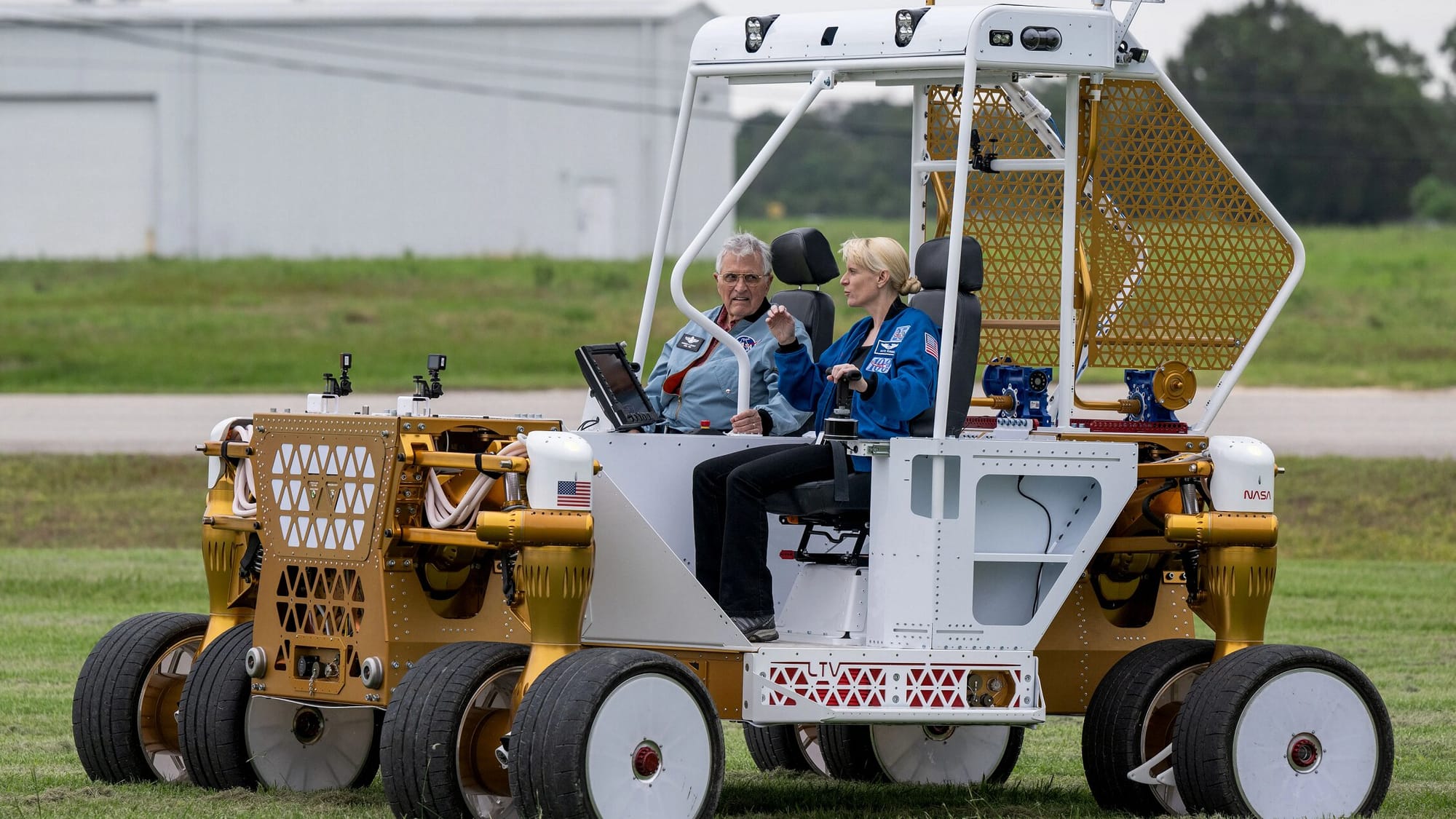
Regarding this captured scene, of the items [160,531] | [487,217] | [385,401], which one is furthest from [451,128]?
[160,531]

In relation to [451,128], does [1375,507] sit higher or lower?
lower

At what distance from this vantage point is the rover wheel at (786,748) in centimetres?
905

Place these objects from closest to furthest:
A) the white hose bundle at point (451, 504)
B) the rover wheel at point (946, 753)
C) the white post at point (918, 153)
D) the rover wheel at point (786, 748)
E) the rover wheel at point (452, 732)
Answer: the rover wheel at point (452, 732)
the white hose bundle at point (451, 504)
the white post at point (918, 153)
the rover wheel at point (946, 753)
the rover wheel at point (786, 748)

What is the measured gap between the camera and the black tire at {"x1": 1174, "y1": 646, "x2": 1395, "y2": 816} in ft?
24.2

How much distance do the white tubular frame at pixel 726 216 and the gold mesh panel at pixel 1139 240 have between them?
979mm

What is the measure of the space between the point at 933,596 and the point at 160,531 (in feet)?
35.7

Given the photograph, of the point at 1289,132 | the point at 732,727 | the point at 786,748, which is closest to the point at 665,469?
the point at 786,748

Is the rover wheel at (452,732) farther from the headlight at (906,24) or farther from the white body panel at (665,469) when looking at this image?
the headlight at (906,24)

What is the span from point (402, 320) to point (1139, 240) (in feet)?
78.4

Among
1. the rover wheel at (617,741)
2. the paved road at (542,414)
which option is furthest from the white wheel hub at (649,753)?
the paved road at (542,414)

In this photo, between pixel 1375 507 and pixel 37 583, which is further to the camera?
pixel 1375 507

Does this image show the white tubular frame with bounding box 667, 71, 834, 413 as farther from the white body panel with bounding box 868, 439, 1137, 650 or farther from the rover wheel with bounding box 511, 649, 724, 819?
the rover wheel with bounding box 511, 649, 724, 819

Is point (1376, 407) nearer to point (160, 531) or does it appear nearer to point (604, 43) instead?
point (160, 531)

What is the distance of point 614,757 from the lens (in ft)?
21.7
